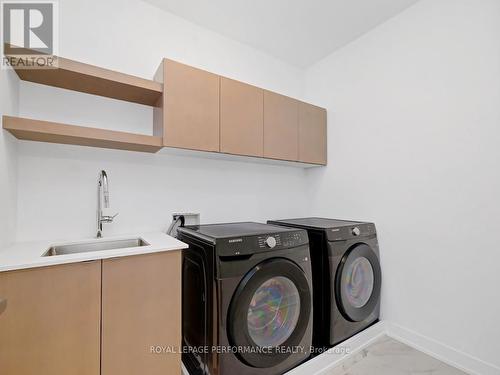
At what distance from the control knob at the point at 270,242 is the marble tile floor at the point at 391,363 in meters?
0.91

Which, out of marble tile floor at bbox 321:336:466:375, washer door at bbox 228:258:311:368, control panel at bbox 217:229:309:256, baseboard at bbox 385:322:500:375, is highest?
control panel at bbox 217:229:309:256

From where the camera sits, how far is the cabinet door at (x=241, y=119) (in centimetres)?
178

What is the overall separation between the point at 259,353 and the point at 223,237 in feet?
2.17

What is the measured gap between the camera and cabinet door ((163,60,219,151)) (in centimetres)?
156

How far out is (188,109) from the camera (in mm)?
1622

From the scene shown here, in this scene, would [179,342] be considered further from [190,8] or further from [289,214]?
[190,8]

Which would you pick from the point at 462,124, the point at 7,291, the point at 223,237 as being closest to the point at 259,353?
the point at 223,237

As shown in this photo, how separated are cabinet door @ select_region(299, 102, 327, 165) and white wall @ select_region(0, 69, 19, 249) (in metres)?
1.97

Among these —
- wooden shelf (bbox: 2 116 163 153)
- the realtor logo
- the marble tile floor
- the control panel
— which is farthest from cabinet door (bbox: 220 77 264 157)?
the marble tile floor

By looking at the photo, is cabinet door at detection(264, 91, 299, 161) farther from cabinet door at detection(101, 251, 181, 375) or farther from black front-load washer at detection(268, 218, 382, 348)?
cabinet door at detection(101, 251, 181, 375)

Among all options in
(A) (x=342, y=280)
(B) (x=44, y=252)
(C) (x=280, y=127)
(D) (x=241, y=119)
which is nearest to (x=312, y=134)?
(C) (x=280, y=127)

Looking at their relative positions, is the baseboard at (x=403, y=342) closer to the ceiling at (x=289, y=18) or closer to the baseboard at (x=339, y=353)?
the baseboard at (x=339, y=353)

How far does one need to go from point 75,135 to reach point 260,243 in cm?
120

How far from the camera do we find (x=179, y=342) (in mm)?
1283
